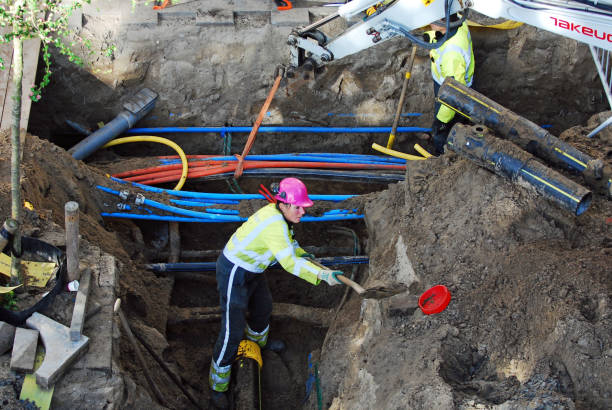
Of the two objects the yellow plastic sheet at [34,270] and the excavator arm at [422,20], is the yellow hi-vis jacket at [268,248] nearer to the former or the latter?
the yellow plastic sheet at [34,270]

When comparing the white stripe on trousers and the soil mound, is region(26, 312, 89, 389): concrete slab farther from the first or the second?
the soil mound

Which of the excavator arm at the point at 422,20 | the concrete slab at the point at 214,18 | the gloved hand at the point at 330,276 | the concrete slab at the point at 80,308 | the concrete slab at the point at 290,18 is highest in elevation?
the excavator arm at the point at 422,20

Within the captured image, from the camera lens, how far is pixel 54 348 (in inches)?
143

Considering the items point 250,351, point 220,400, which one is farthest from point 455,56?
point 220,400

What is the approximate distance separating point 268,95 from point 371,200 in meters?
2.11

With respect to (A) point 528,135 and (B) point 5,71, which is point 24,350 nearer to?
(A) point 528,135

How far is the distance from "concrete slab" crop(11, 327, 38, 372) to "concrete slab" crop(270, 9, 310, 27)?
4.56m

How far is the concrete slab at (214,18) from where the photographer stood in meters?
6.88

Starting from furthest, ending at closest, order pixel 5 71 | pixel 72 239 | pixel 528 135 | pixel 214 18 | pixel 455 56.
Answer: pixel 214 18 → pixel 5 71 → pixel 455 56 → pixel 528 135 → pixel 72 239

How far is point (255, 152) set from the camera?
7.25 m

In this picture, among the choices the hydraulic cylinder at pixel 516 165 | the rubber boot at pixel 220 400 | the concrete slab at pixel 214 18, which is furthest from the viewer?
the concrete slab at pixel 214 18

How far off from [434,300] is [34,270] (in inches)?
106

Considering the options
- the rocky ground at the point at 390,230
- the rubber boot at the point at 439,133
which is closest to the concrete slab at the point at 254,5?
the rocky ground at the point at 390,230

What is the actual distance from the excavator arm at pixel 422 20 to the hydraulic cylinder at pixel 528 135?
71 cm
